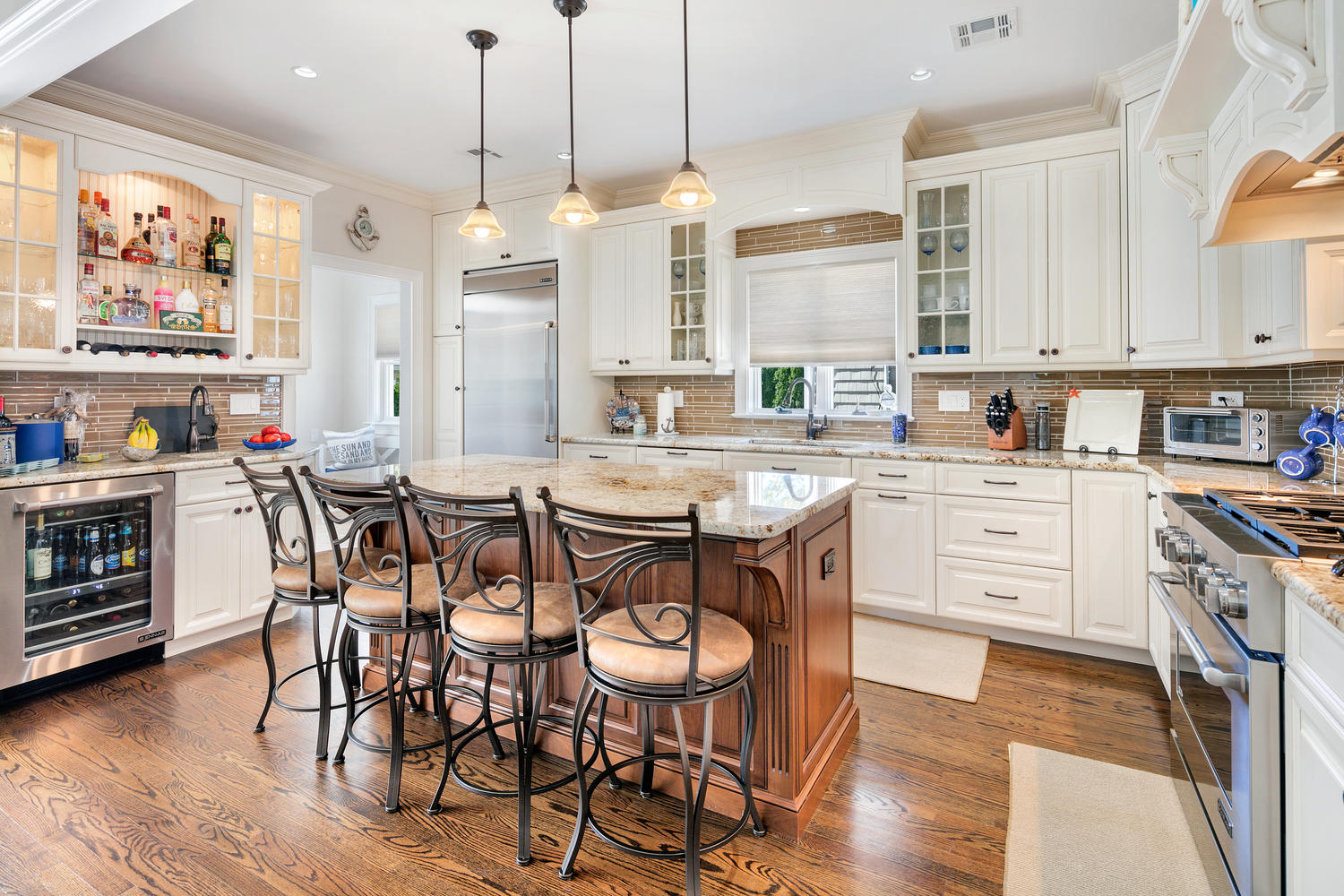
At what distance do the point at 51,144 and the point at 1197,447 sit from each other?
538 centimetres

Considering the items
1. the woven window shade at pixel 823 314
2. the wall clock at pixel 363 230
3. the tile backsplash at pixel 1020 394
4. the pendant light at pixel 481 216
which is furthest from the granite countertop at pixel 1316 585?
the wall clock at pixel 363 230

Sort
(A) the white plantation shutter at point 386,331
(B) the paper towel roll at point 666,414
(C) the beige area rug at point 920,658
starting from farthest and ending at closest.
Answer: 1. (A) the white plantation shutter at point 386,331
2. (B) the paper towel roll at point 666,414
3. (C) the beige area rug at point 920,658

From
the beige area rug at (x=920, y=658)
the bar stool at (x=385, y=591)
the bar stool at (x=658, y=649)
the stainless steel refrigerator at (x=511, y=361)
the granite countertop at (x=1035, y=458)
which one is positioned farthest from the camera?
the stainless steel refrigerator at (x=511, y=361)

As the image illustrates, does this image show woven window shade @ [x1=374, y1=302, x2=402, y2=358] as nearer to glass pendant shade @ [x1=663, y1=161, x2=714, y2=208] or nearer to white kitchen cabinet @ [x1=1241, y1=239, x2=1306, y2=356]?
glass pendant shade @ [x1=663, y1=161, x2=714, y2=208]

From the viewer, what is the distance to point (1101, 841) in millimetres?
1870

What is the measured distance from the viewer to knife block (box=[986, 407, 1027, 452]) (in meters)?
3.63

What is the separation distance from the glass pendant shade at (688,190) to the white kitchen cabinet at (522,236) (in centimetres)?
238

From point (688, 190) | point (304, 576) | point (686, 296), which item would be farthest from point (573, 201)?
point (686, 296)

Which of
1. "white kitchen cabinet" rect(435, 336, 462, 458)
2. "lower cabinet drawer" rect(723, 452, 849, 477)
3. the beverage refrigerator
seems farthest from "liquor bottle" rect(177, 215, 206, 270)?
"lower cabinet drawer" rect(723, 452, 849, 477)

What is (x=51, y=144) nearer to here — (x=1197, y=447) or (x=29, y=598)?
(x=29, y=598)

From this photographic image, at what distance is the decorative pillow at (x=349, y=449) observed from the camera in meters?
7.12

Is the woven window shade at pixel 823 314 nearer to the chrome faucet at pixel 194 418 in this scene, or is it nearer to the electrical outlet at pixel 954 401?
the electrical outlet at pixel 954 401

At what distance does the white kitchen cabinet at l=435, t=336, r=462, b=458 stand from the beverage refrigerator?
2.22 meters

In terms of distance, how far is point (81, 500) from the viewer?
9.19ft
